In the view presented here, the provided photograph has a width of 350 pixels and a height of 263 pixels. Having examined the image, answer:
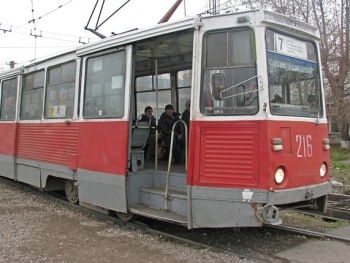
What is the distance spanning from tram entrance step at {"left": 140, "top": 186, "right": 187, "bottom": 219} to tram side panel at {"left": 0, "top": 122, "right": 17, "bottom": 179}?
4691 mm

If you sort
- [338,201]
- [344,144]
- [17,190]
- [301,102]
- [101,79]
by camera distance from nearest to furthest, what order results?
[301,102] → [101,79] → [338,201] → [17,190] → [344,144]

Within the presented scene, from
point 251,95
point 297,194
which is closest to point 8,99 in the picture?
point 251,95

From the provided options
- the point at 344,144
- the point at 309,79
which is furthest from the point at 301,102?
the point at 344,144

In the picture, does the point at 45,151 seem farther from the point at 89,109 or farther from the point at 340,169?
the point at 340,169

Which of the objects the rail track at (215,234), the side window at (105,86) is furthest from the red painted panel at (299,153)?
the side window at (105,86)

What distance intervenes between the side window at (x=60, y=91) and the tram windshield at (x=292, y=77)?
377cm

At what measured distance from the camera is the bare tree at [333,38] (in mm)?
20453

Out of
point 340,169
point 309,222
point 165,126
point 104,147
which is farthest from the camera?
point 340,169

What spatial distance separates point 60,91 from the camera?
318 inches

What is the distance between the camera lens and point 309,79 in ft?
19.6

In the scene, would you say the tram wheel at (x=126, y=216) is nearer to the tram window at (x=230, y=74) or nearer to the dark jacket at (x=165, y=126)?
the dark jacket at (x=165, y=126)

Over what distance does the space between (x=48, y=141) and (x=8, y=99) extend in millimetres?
2923

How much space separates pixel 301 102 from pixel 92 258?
11.2 ft

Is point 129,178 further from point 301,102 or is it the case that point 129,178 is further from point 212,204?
point 301,102
